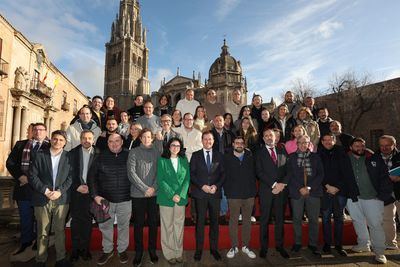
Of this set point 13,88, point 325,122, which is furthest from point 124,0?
point 325,122

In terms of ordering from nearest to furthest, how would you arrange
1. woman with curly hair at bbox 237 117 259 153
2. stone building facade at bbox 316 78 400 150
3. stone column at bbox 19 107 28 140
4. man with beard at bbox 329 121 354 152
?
woman with curly hair at bbox 237 117 259 153 → man with beard at bbox 329 121 354 152 → stone column at bbox 19 107 28 140 → stone building facade at bbox 316 78 400 150

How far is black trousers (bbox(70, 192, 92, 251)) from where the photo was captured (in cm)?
410

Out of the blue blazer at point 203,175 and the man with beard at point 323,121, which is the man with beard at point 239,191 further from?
the man with beard at point 323,121

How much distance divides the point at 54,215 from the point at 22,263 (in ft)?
3.63

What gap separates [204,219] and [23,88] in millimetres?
15667

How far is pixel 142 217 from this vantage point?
409 cm

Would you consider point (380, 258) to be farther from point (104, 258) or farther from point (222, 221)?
point (104, 258)

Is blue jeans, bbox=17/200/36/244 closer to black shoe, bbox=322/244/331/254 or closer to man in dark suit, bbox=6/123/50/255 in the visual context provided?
man in dark suit, bbox=6/123/50/255

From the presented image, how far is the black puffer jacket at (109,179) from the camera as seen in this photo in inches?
161

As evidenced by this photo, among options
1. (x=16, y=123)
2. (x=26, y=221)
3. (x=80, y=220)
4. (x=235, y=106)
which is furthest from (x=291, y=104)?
(x=16, y=123)

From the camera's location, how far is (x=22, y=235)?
4.55 m

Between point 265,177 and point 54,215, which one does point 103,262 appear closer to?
point 54,215

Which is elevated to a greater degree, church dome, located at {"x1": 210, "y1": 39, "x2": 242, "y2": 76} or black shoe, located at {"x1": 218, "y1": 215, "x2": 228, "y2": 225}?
church dome, located at {"x1": 210, "y1": 39, "x2": 242, "y2": 76}

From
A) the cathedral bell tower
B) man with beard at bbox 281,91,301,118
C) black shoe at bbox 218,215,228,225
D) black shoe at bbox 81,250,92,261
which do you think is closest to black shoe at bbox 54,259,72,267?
black shoe at bbox 81,250,92,261
